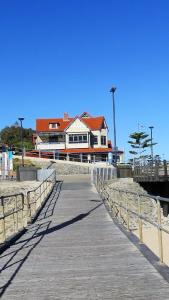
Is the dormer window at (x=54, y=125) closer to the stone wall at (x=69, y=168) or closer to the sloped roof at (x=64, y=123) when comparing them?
the sloped roof at (x=64, y=123)

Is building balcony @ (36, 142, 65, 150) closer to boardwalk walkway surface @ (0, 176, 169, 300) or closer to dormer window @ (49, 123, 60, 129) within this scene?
dormer window @ (49, 123, 60, 129)

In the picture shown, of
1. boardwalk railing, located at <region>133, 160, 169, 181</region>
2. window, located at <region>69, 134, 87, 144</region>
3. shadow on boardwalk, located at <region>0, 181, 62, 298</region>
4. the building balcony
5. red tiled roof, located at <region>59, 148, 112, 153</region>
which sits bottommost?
shadow on boardwalk, located at <region>0, 181, 62, 298</region>

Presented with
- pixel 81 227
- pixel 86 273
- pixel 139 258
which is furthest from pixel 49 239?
pixel 86 273

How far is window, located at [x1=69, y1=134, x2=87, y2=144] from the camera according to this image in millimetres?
89125

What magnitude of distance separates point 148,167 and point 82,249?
3318cm

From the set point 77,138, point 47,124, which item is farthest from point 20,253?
point 47,124

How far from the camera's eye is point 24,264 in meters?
9.55

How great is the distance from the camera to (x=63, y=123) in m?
94.3

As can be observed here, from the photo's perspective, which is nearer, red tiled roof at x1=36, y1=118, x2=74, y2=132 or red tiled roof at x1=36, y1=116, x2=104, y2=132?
red tiled roof at x1=36, y1=116, x2=104, y2=132

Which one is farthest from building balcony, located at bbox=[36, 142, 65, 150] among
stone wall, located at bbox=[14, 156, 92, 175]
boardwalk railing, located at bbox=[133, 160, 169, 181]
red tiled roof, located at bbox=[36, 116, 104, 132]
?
boardwalk railing, located at bbox=[133, 160, 169, 181]

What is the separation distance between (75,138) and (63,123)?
589 centimetres

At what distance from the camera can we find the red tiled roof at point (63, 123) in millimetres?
91250

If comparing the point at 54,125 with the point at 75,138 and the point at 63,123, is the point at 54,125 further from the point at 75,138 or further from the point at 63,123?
the point at 75,138

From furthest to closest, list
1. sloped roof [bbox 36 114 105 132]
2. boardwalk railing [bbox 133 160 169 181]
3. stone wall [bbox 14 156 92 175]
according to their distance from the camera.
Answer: sloped roof [bbox 36 114 105 132] < stone wall [bbox 14 156 92 175] < boardwalk railing [bbox 133 160 169 181]
